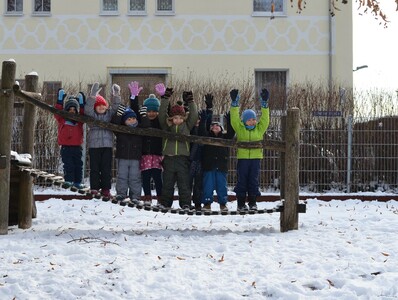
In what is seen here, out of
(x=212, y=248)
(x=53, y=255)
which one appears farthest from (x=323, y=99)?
(x=53, y=255)

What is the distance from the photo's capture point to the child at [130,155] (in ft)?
32.0

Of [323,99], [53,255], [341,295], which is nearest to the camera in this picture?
[341,295]

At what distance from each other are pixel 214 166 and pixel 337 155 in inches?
218

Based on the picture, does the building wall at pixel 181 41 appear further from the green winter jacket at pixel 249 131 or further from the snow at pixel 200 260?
the snow at pixel 200 260

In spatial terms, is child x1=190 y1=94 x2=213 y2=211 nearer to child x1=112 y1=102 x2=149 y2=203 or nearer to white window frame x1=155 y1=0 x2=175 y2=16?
child x1=112 y1=102 x2=149 y2=203

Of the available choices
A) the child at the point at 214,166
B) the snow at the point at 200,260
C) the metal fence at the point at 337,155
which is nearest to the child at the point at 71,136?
the snow at the point at 200,260

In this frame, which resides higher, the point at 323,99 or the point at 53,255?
the point at 323,99

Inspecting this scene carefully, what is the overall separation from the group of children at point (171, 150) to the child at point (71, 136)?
22 mm

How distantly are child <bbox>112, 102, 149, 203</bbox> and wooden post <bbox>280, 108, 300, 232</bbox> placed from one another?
2.06m

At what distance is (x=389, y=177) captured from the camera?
14.9 m

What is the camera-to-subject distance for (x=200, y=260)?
22.9 ft

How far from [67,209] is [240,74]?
1176 centimetres

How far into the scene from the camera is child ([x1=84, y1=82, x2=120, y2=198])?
1021 cm

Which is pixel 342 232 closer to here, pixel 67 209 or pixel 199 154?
pixel 199 154
